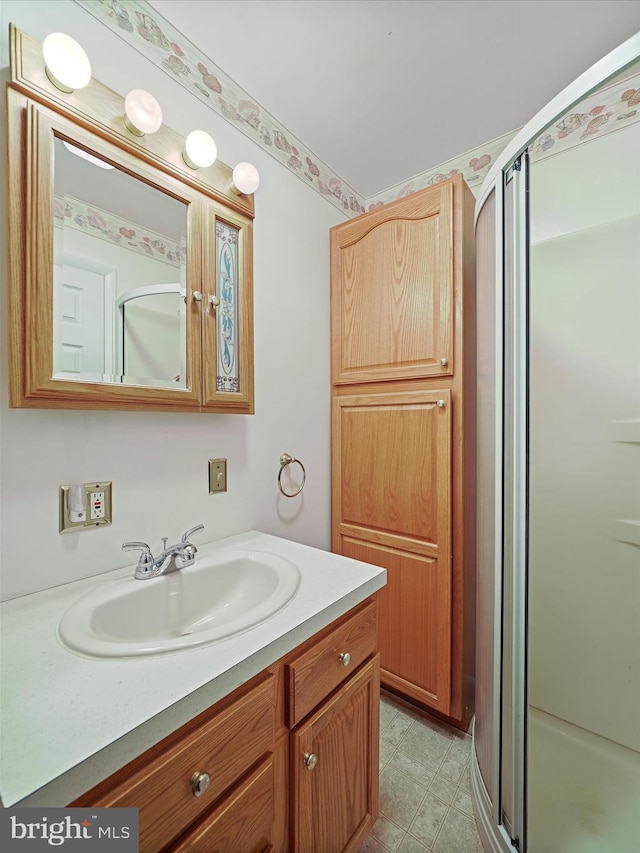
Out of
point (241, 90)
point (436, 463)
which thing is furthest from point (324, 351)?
point (241, 90)

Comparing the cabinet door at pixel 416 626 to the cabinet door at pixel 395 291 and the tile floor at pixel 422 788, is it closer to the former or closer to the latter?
the tile floor at pixel 422 788

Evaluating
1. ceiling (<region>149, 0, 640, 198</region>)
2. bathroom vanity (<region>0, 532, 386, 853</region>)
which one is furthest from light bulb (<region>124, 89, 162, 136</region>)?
bathroom vanity (<region>0, 532, 386, 853</region>)

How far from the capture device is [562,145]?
4.43 ft

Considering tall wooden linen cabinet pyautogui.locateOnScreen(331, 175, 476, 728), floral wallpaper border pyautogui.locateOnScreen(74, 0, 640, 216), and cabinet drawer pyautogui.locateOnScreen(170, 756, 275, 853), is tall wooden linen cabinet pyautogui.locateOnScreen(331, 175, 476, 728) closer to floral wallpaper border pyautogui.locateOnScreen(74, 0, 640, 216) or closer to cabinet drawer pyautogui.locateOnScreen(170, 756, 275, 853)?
floral wallpaper border pyautogui.locateOnScreen(74, 0, 640, 216)

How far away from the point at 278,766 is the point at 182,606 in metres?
0.42

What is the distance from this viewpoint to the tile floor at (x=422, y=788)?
40.0 inches

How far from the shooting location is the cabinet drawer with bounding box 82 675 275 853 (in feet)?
1.57

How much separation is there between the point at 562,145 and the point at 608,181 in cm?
24

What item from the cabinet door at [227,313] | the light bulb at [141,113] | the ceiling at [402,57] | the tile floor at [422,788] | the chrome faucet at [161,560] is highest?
the ceiling at [402,57]

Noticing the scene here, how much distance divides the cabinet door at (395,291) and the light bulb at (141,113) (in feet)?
3.00

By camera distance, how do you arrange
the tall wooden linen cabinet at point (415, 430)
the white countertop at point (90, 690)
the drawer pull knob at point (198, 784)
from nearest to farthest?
the white countertop at point (90, 690) → the drawer pull knob at point (198, 784) → the tall wooden linen cabinet at point (415, 430)

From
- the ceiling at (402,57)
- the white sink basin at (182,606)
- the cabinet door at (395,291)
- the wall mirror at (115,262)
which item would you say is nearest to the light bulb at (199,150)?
the wall mirror at (115,262)

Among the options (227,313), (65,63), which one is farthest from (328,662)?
(65,63)

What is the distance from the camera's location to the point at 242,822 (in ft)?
2.00
